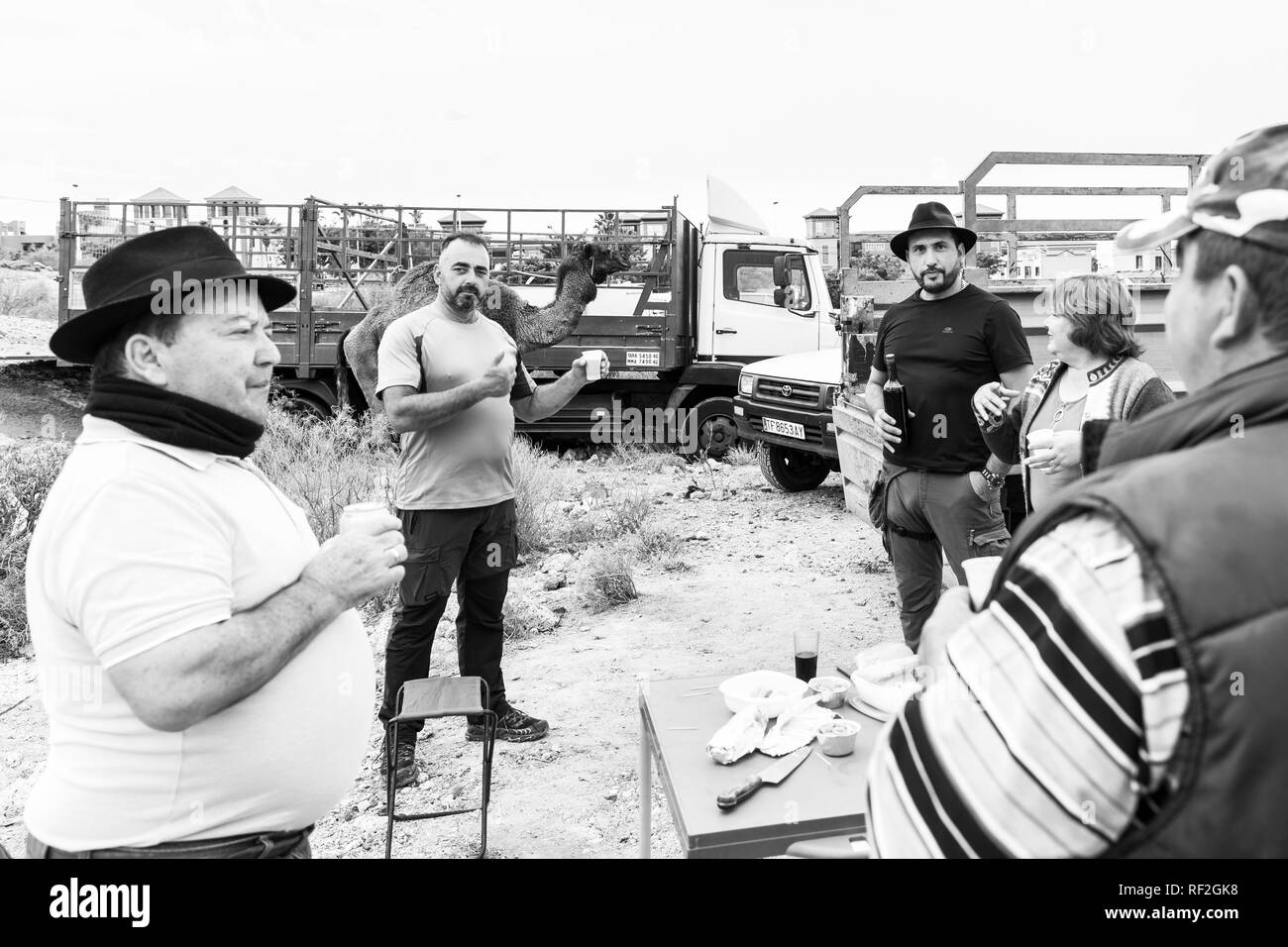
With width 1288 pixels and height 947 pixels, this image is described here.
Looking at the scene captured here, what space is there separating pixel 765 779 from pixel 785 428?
704 centimetres

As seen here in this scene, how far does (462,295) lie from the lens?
12.4ft

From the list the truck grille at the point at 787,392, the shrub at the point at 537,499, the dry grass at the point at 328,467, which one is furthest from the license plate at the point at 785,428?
the dry grass at the point at 328,467

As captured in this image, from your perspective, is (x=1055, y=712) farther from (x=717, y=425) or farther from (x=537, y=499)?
(x=717, y=425)

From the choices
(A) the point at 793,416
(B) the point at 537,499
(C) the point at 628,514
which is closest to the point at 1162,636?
(C) the point at 628,514

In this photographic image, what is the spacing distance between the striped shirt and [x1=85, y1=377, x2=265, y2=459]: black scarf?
1.30 meters

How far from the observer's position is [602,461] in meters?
11.7

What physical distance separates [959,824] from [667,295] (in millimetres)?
10649

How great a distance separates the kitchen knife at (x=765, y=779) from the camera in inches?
77.4

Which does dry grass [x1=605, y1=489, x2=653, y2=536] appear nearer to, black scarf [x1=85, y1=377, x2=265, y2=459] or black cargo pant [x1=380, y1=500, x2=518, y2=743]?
black cargo pant [x1=380, y1=500, x2=518, y2=743]

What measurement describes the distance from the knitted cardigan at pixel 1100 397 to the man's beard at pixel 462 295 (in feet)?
6.40

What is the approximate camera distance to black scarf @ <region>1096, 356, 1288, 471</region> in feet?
2.99

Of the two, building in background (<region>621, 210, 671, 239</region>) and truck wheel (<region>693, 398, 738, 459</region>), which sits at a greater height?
building in background (<region>621, 210, 671, 239</region>)

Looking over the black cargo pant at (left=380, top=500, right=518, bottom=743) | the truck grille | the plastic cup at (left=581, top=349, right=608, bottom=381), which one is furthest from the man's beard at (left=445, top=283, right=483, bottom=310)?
the truck grille

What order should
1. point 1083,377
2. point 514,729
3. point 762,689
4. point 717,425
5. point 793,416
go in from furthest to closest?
point 717,425 → point 793,416 → point 514,729 → point 1083,377 → point 762,689
